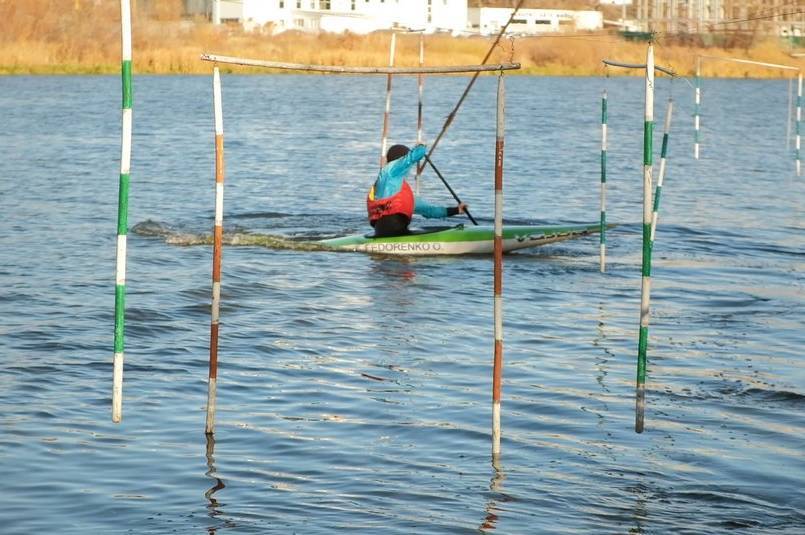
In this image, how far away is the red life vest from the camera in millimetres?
17266

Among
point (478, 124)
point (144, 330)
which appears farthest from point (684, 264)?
point (478, 124)

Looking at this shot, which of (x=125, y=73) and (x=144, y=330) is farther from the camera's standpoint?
(x=144, y=330)

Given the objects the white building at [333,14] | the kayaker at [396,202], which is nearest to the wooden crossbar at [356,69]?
the kayaker at [396,202]

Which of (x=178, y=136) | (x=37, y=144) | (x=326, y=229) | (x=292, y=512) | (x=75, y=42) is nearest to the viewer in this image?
(x=292, y=512)

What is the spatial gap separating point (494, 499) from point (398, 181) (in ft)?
30.6

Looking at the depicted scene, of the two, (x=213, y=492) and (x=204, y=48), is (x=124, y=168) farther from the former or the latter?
(x=204, y=48)

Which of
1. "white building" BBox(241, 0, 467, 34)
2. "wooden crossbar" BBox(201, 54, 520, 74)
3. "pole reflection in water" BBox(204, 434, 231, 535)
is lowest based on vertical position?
"pole reflection in water" BBox(204, 434, 231, 535)

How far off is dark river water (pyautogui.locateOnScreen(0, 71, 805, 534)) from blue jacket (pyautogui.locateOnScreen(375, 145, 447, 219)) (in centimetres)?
70

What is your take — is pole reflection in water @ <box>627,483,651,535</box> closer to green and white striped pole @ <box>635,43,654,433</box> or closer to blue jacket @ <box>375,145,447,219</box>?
green and white striped pole @ <box>635,43,654,433</box>

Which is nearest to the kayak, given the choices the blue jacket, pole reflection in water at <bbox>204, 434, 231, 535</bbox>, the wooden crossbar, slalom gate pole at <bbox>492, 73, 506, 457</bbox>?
the blue jacket

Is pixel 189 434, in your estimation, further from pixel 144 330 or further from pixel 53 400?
pixel 144 330

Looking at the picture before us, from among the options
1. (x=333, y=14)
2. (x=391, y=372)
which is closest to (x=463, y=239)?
(x=391, y=372)

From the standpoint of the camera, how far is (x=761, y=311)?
570 inches

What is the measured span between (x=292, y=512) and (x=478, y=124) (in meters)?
40.3
